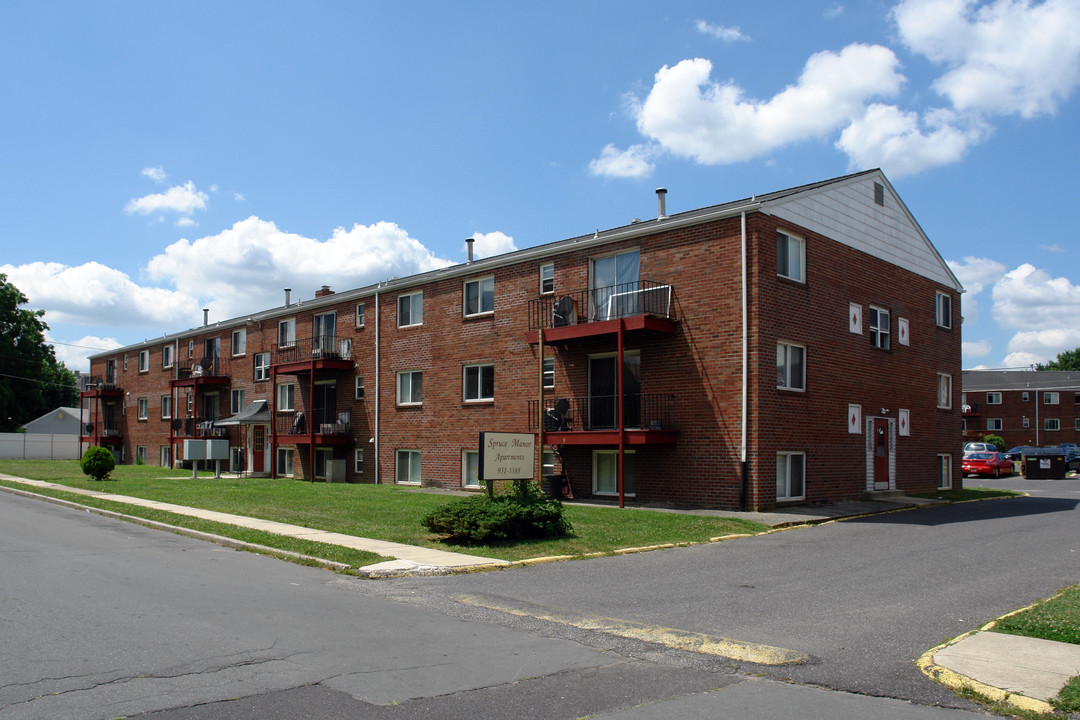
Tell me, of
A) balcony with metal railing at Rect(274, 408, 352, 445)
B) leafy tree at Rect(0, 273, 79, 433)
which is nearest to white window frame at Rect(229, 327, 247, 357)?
balcony with metal railing at Rect(274, 408, 352, 445)

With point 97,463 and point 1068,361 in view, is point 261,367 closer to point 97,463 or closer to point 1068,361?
point 97,463

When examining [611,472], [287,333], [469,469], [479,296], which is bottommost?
[469,469]

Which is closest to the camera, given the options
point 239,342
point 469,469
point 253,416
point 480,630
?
point 480,630

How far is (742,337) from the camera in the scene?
65.4 feet

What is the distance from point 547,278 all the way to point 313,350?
12720mm

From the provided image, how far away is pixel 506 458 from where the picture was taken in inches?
599

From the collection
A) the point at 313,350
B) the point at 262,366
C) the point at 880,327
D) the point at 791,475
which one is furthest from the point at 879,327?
the point at 262,366

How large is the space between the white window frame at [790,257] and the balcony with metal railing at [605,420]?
166 inches

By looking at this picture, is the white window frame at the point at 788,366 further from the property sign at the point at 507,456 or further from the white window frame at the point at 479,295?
the white window frame at the point at 479,295

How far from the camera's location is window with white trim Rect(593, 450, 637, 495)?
871 inches

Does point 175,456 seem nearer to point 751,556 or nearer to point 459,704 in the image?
point 751,556

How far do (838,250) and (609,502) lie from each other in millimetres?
9176

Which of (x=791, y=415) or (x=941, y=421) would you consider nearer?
(x=791, y=415)

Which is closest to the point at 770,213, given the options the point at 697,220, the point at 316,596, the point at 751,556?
the point at 697,220
